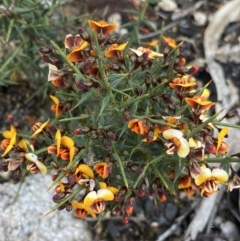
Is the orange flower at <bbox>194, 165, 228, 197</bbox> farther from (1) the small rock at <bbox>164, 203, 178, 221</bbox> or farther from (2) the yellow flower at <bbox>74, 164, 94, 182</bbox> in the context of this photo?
(1) the small rock at <bbox>164, 203, 178, 221</bbox>

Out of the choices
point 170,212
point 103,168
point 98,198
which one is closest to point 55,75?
point 103,168

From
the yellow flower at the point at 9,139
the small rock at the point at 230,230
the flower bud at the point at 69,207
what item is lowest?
the small rock at the point at 230,230

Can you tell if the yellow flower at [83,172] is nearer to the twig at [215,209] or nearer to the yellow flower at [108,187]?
the yellow flower at [108,187]

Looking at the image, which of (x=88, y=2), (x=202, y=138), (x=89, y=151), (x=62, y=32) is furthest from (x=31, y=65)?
(x=202, y=138)

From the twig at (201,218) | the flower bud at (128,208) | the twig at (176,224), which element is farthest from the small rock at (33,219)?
the flower bud at (128,208)

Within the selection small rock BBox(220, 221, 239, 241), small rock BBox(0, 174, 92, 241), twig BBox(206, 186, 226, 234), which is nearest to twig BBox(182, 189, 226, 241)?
twig BBox(206, 186, 226, 234)

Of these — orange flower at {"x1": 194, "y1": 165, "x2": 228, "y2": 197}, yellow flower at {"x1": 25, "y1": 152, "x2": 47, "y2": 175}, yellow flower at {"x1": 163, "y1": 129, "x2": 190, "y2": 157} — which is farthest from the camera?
yellow flower at {"x1": 25, "y1": 152, "x2": 47, "y2": 175}
